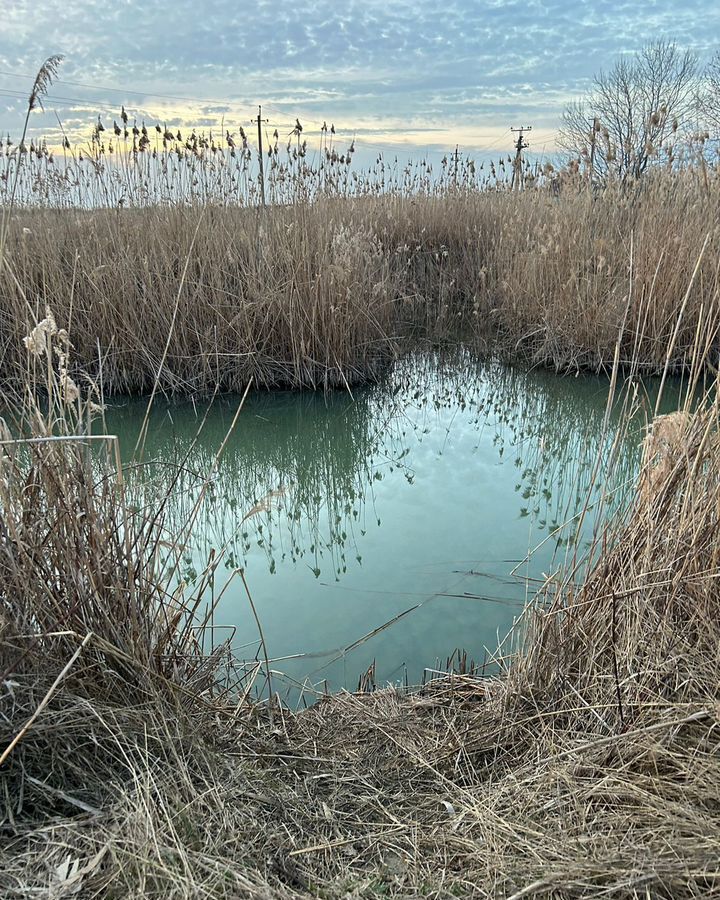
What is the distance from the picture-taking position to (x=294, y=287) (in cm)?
437

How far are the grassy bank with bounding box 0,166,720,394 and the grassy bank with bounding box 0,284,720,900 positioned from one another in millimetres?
2720

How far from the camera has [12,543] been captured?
1.31 meters

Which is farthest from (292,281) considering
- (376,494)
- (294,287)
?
(376,494)

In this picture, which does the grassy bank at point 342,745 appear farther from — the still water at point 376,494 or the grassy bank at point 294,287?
the grassy bank at point 294,287

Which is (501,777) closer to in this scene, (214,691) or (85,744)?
(214,691)

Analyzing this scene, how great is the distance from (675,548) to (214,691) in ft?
3.93

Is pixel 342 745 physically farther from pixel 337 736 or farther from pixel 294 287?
pixel 294 287

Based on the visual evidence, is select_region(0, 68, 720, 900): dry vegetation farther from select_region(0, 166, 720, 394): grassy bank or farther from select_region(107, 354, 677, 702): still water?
select_region(0, 166, 720, 394): grassy bank

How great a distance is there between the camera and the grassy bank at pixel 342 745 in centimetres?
108

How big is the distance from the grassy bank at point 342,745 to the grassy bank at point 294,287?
2720 millimetres

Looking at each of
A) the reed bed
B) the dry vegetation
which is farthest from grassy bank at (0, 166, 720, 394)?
the dry vegetation

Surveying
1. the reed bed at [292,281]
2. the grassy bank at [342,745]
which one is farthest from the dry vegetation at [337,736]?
the reed bed at [292,281]

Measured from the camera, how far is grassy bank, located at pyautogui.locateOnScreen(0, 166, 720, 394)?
4.28m

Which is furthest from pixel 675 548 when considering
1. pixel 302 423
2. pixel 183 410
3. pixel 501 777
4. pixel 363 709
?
pixel 183 410
